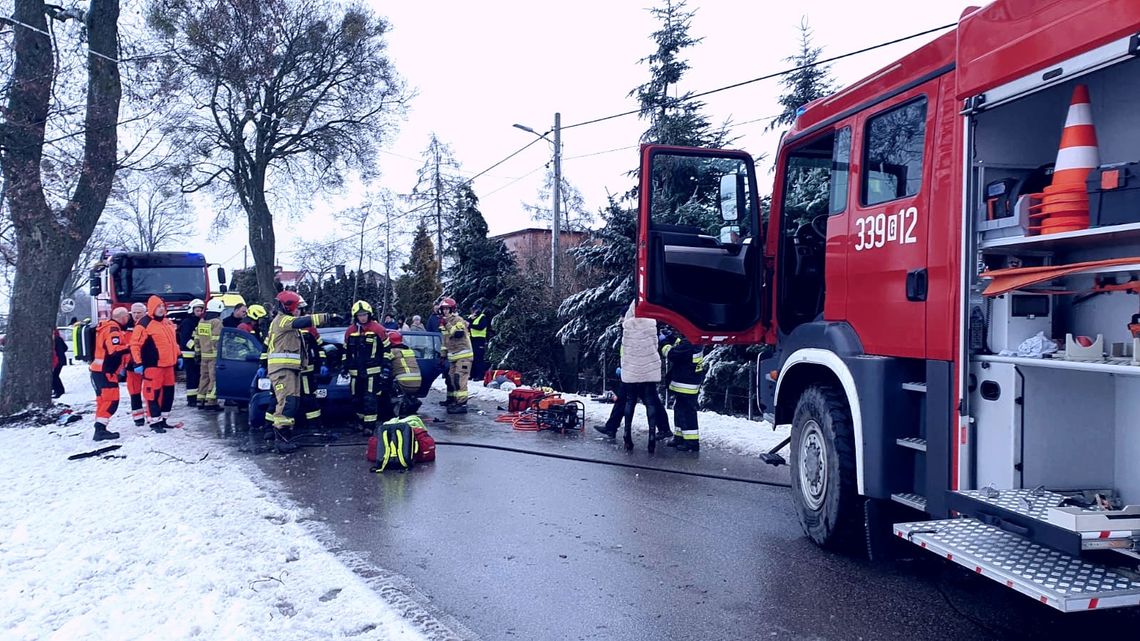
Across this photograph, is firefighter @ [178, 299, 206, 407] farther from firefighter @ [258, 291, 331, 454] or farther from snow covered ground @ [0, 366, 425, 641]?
snow covered ground @ [0, 366, 425, 641]

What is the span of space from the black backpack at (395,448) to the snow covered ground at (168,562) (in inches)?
46.5

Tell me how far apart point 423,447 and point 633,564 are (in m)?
3.91

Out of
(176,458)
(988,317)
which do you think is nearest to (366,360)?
(176,458)

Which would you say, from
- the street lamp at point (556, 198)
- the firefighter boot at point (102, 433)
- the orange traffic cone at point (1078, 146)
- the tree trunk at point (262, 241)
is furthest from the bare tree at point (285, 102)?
the orange traffic cone at point (1078, 146)

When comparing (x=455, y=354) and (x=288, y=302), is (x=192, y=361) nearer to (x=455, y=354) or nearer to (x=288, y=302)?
(x=455, y=354)

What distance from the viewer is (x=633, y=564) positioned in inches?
207

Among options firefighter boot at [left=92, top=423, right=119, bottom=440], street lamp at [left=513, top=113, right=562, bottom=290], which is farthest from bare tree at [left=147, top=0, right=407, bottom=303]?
firefighter boot at [left=92, top=423, right=119, bottom=440]

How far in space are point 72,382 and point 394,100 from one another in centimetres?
1402

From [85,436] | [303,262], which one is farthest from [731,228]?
[303,262]

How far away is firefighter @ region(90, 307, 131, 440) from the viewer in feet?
32.2

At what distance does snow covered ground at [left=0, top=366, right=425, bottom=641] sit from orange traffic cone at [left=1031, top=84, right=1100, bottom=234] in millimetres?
3636

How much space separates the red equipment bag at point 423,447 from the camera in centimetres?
860

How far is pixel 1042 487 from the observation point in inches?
155

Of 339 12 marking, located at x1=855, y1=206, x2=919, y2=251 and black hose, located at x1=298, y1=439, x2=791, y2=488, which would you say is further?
black hose, located at x1=298, y1=439, x2=791, y2=488
